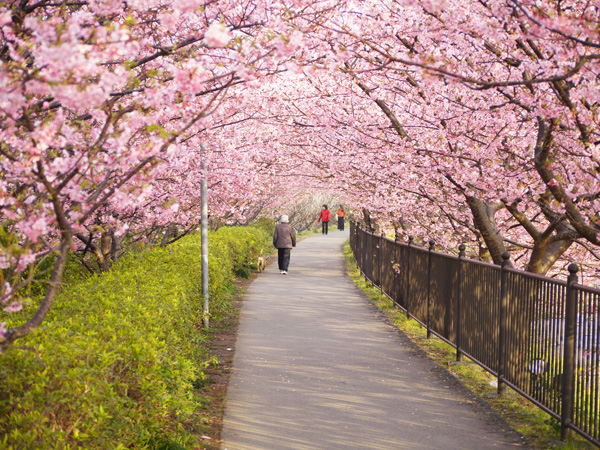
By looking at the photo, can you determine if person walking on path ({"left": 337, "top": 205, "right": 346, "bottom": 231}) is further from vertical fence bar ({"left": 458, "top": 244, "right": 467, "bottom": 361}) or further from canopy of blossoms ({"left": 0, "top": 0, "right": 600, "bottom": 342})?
vertical fence bar ({"left": 458, "top": 244, "right": 467, "bottom": 361})

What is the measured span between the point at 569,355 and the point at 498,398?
5.55 feet

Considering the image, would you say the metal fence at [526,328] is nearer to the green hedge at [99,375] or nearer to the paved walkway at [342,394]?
the paved walkway at [342,394]

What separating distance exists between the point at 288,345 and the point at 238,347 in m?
0.71

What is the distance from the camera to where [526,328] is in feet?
19.4

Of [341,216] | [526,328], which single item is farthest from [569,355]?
[341,216]

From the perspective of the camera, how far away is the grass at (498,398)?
530 cm

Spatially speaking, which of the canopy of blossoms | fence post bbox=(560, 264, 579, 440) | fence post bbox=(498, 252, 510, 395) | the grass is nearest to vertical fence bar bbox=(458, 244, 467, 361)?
the grass

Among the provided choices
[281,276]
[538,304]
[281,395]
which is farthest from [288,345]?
[281,276]

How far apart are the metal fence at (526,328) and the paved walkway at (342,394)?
1.55ft

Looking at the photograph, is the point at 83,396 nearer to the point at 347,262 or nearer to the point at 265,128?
the point at 265,128

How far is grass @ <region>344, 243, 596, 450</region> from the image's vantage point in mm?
5305

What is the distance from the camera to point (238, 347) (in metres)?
8.80

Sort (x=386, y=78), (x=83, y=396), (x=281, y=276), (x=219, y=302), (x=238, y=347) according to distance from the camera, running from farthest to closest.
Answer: (x=281, y=276) → (x=219, y=302) → (x=386, y=78) → (x=238, y=347) → (x=83, y=396)

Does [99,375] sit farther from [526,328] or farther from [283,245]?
[283,245]
